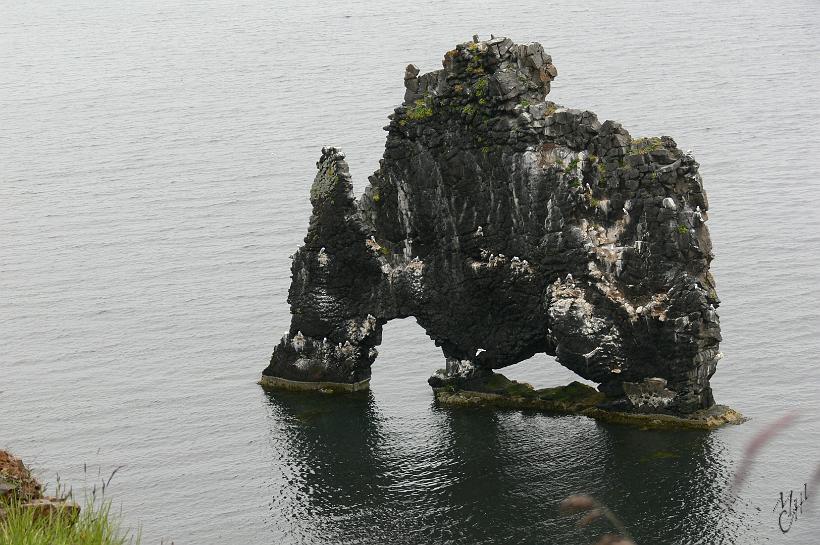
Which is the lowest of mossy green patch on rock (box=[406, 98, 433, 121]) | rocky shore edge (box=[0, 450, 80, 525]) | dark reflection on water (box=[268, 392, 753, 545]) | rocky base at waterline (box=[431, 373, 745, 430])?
dark reflection on water (box=[268, 392, 753, 545])

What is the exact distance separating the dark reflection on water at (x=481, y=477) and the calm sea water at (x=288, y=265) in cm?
15

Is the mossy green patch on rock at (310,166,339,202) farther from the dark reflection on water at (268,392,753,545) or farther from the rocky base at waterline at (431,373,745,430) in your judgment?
the rocky base at waterline at (431,373,745,430)

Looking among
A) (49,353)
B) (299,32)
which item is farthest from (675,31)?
(49,353)

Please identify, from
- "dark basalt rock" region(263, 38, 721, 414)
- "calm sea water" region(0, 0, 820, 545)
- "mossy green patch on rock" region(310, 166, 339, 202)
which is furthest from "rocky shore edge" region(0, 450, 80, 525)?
"mossy green patch on rock" region(310, 166, 339, 202)

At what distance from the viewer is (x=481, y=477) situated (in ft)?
176

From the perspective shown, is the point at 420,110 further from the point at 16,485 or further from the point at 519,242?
the point at 16,485

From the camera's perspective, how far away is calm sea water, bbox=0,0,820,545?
171ft

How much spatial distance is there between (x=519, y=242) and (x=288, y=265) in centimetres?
2916

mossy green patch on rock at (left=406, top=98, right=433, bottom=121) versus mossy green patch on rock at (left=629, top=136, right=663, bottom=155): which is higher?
mossy green patch on rock at (left=406, top=98, right=433, bottom=121)

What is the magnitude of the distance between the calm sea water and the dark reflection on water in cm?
15

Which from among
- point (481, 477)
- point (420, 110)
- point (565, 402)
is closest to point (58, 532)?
point (481, 477)

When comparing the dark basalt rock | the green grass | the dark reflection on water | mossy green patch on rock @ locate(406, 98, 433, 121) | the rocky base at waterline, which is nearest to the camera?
the green grass

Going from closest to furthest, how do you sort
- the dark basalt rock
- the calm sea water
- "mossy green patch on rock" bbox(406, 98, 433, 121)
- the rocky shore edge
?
the rocky shore edge → the calm sea water → the dark basalt rock → "mossy green patch on rock" bbox(406, 98, 433, 121)

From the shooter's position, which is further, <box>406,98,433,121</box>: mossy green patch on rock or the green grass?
<box>406,98,433,121</box>: mossy green patch on rock
